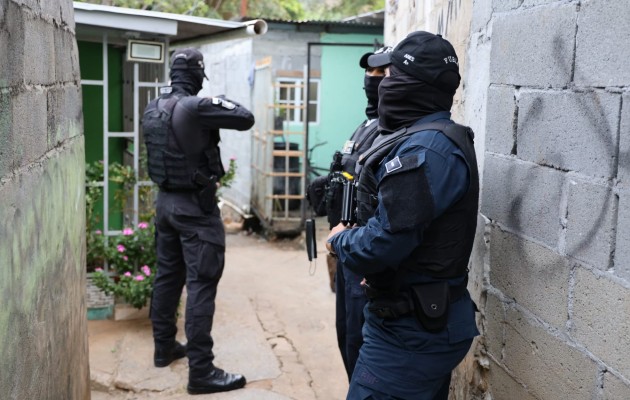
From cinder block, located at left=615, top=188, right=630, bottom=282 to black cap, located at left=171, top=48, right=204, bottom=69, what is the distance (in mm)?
3181

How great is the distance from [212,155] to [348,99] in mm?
6506

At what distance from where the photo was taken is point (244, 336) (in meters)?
5.57

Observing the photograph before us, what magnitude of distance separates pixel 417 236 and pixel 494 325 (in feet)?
2.33

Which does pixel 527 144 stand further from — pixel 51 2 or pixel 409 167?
pixel 51 2

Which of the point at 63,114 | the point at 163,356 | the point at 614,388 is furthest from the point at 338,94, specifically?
the point at 614,388

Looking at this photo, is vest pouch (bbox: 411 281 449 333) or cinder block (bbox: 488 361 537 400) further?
cinder block (bbox: 488 361 537 400)

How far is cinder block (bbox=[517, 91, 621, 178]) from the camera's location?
214cm

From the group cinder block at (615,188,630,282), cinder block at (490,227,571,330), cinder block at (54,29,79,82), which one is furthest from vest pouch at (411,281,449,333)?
cinder block at (54,29,79,82)

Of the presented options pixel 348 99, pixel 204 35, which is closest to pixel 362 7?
pixel 348 99

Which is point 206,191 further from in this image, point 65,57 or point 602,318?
point 602,318

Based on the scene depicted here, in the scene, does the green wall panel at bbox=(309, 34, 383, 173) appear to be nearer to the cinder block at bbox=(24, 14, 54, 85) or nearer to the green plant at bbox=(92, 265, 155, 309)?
the green plant at bbox=(92, 265, 155, 309)

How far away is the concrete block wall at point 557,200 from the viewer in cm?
212

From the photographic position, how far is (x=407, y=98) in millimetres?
2727

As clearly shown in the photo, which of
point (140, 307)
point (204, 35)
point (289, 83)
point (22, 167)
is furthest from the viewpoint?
point (289, 83)
